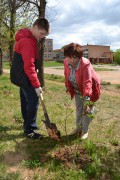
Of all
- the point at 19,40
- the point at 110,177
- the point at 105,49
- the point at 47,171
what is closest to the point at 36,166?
the point at 47,171

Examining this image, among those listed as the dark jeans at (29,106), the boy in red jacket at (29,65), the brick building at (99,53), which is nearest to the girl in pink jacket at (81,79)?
the boy in red jacket at (29,65)

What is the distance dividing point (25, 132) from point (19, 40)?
1671mm

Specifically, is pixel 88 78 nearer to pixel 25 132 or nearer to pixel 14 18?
pixel 25 132

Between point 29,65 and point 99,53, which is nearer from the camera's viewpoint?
point 29,65

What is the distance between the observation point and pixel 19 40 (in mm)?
4863

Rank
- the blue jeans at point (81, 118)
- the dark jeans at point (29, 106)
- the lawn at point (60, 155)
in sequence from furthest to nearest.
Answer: the blue jeans at point (81, 118), the dark jeans at point (29, 106), the lawn at point (60, 155)

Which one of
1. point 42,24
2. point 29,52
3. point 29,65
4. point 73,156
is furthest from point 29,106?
point 42,24

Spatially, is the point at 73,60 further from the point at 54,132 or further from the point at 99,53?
the point at 99,53

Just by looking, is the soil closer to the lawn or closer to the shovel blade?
the lawn

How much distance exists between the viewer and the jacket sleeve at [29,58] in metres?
4.71

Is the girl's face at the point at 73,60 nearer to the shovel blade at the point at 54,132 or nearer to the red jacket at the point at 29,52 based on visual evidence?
the red jacket at the point at 29,52

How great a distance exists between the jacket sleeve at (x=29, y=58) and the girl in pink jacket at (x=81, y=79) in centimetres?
54

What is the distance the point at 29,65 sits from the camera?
15.5ft

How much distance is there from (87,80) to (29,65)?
944 millimetres
